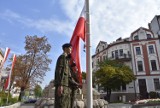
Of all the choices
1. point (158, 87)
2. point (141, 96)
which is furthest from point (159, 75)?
point (141, 96)

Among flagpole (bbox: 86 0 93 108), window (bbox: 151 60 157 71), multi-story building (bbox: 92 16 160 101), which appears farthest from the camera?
window (bbox: 151 60 157 71)

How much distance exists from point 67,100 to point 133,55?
34829 millimetres

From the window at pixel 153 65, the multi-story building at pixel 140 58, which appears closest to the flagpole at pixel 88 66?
the multi-story building at pixel 140 58

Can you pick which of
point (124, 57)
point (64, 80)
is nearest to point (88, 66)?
point (64, 80)

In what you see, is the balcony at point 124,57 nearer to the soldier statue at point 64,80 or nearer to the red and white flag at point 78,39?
the red and white flag at point 78,39

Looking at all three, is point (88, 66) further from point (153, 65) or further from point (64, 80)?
point (153, 65)

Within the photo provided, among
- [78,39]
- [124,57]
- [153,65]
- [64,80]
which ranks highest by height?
[124,57]

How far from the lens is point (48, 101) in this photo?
22.7 ft

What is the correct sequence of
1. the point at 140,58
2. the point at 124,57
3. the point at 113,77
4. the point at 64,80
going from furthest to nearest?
the point at 124,57, the point at 140,58, the point at 113,77, the point at 64,80

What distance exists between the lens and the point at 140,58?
→ 36438 mm

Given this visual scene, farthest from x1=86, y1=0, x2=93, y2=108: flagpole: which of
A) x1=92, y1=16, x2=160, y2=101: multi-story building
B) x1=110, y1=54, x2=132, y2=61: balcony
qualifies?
x1=110, y1=54, x2=132, y2=61: balcony

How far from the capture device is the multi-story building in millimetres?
33875

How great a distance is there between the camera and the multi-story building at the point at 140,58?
111 ft

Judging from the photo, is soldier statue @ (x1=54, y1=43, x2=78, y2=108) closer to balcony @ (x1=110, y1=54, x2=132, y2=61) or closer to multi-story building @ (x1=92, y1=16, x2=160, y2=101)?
multi-story building @ (x1=92, y1=16, x2=160, y2=101)
